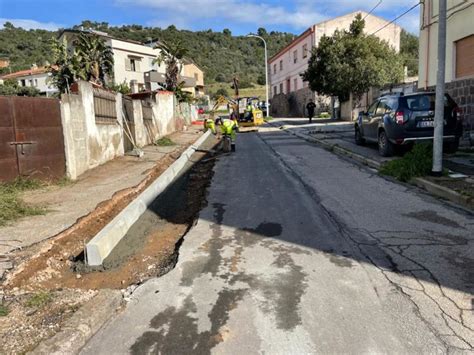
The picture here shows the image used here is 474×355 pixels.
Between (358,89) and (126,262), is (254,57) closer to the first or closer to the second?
(358,89)

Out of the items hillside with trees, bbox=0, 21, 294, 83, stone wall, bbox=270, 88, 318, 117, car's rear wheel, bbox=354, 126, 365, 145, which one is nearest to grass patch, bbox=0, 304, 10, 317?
car's rear wheel, bbox=354, 126, 365, 145

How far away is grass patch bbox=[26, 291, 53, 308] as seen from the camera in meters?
4.02

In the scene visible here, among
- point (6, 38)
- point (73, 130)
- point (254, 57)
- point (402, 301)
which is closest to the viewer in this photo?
point (402, 301)

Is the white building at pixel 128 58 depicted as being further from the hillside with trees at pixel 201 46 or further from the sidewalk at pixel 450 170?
the sidewalk at pixel 450 170

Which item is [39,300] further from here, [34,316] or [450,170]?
[450,170]

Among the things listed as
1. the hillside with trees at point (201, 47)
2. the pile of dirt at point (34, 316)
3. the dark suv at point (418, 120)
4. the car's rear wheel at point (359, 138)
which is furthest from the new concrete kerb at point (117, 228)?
the hillside with trees at point (201, 47)

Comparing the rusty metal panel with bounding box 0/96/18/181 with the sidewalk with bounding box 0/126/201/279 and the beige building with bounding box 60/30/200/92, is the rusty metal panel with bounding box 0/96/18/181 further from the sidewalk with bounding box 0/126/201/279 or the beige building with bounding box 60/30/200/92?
the beige building with bounding box 60/30/200/92

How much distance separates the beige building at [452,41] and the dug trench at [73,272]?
11.6 meters

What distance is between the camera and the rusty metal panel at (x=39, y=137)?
8992 millimetres

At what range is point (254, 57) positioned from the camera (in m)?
117

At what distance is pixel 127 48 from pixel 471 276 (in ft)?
185

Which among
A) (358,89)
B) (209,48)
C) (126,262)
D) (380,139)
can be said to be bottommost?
(126,262)

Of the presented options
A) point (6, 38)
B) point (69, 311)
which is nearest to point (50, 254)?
point (69, 311)

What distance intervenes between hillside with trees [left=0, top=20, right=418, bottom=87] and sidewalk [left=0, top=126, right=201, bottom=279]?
65037 mm
